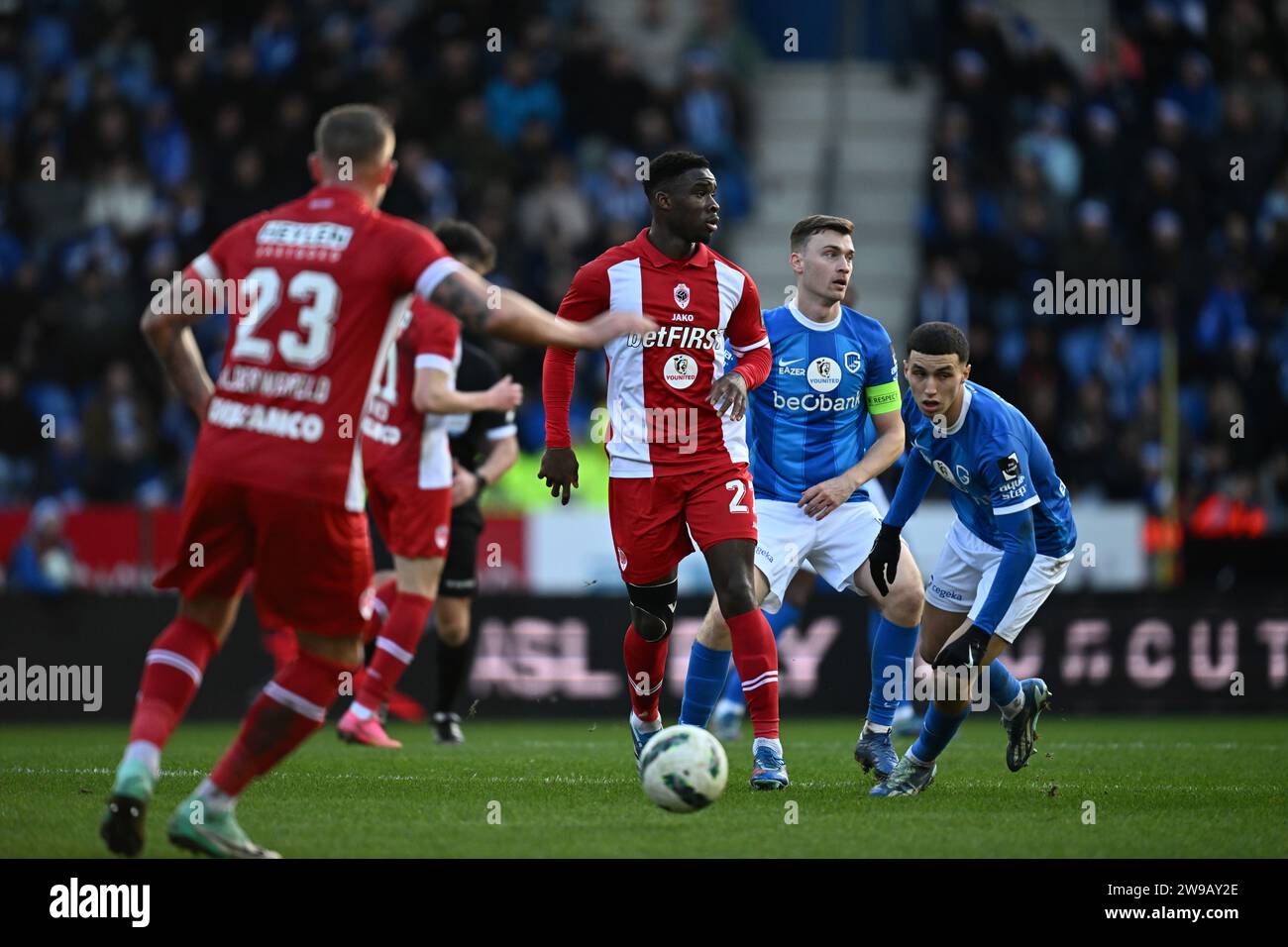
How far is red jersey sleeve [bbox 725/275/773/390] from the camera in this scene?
799 centimetres

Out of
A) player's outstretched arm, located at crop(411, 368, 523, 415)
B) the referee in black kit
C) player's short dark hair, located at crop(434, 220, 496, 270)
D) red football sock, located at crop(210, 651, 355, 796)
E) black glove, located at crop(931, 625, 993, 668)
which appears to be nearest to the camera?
red football sock, located at crop(210, 651, 355, 796)

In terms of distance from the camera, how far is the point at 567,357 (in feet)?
26.7

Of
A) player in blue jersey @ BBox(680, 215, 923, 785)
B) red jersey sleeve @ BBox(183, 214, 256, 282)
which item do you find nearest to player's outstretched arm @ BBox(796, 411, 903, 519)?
player in blue jersey @ BBox(680, 215, 923, 785)

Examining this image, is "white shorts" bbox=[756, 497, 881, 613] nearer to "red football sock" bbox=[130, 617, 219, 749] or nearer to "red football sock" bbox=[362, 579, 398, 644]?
"red football sock" bbox=[362, 579, 398, 644]

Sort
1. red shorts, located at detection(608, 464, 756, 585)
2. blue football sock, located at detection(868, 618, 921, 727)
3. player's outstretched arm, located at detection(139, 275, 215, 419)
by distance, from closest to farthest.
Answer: player's outstretched arm, located at detection(139, 275, 215, 419)
red shorts, located at detection(608, 464, 756, 585)
blue football sock, located at detection(868, 618, 921, 727)

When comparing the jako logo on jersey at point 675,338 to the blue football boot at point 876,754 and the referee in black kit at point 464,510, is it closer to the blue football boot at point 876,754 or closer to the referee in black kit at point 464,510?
the blue football boot at point 876,754

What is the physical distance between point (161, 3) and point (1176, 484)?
11.8m

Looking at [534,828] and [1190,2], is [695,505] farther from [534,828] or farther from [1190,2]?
[1190,2]

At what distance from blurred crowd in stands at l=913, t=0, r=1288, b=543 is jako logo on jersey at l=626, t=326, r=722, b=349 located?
893 cm

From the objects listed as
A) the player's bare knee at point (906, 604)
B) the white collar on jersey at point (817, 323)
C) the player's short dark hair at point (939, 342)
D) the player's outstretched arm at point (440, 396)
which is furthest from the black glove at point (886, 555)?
the player's outstretched arm at point (440, 396)

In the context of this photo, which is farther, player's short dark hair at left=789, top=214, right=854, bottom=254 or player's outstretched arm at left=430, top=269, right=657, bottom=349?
player's short dark hair at left=789, top=214, right=854, bottom=254

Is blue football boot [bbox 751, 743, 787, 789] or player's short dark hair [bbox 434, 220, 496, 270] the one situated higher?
player's short dark hair [bbox 434, 220, 496, 270]

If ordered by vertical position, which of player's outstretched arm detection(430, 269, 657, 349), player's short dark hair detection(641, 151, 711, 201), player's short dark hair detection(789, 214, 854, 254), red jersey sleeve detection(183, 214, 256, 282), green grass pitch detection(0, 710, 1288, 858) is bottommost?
green grass pitch detection(0, 710, 1288, 858)

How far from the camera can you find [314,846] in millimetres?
6047
